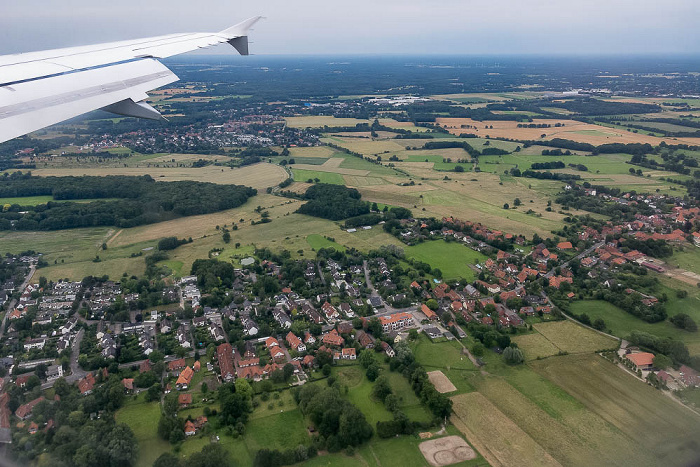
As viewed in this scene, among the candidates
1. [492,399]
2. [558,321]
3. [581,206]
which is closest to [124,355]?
[492,399]

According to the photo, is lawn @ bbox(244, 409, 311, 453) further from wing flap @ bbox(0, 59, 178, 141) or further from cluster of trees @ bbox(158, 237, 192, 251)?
cluster of trees @ bbox(158, 237, 192, 251)

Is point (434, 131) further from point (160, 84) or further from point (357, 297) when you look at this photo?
point (160, 84)

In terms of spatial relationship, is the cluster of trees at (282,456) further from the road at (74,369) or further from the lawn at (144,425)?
the road at (74,369)

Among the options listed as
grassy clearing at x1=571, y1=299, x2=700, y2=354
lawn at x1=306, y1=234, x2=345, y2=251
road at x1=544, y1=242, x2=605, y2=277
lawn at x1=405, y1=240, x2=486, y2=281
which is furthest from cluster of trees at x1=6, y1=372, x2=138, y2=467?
road at x1=544, y1=242, x2=605, y2=277

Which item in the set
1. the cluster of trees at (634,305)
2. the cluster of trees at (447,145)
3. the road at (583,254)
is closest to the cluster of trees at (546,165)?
the cluster of trees at (447,145)

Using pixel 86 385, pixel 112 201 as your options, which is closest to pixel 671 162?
pixel 112 201

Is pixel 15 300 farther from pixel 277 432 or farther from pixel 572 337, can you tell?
pixel 572 337

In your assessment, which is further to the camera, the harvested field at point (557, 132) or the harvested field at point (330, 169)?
the harvested field at point (557, 132)
